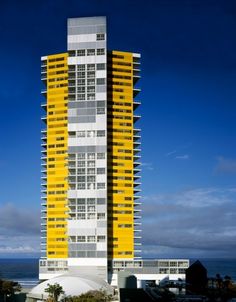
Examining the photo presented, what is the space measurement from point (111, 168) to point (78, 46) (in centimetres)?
3034

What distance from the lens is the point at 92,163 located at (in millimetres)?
133750

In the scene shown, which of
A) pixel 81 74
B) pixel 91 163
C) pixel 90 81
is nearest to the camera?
pixel 91 163

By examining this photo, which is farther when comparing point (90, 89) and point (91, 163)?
point (90, 89)

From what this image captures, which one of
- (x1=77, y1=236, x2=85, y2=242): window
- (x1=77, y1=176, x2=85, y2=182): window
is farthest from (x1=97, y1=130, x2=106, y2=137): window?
(x1=77, y1=236, x2=85, y2=242): window

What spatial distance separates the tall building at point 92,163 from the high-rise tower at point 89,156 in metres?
0.22

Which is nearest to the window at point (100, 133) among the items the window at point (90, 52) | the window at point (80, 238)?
the window at point (90, 52)

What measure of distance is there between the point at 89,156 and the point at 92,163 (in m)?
1.77

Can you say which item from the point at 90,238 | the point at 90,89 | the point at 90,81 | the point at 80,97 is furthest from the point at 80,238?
the point at 90,81

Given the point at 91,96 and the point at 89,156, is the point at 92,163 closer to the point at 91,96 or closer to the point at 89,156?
the point at 89,156

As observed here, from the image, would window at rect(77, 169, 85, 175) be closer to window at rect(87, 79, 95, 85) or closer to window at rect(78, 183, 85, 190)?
window at rect(78, 183, 85, 190)

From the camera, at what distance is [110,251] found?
13425 centimetres

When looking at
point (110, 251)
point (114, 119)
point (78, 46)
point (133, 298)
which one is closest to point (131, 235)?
point (110, 251)

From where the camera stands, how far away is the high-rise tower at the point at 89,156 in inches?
5172

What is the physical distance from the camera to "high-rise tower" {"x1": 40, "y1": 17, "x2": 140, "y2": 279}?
431 feet
